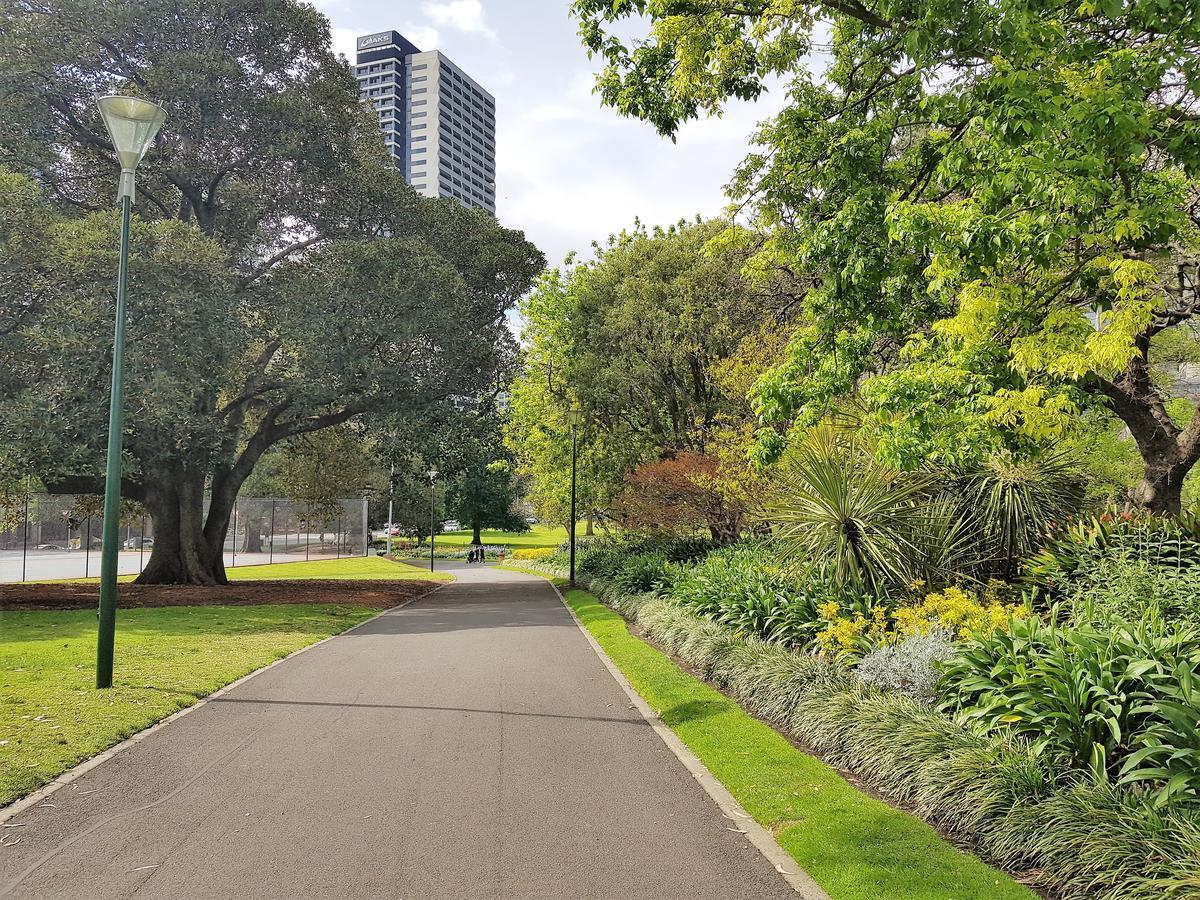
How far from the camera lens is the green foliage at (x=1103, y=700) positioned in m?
4.50

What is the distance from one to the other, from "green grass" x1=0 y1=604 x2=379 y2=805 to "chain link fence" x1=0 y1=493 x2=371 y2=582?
1129cm

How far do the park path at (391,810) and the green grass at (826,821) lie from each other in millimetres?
314

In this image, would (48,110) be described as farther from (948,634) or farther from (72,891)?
(948,634)

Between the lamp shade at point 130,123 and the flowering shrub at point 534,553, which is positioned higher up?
the lamp shade at point 130,123

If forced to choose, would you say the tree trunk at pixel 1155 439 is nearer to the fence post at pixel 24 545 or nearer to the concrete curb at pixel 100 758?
the concrete curb at pixel 100 758

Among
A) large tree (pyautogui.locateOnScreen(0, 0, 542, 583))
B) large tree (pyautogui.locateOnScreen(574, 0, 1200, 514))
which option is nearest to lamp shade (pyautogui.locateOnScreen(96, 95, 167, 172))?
large tree (pyautogui.locateOnScreen(574, 0, 1200, 514))

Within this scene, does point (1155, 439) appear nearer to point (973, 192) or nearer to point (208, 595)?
point (973, 192)

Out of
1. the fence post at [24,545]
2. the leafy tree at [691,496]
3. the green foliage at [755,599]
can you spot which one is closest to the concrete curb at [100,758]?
the green foliage at [755,599]

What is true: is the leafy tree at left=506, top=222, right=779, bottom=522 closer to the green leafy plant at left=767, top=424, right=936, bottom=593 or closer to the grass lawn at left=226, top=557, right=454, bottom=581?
the green leafy plant at left=767, top=424, right=936, bottom=593

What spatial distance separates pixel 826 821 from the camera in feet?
16.4

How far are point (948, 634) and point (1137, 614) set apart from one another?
153 cm

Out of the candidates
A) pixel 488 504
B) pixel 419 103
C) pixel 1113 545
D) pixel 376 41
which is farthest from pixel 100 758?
pixel 376 41

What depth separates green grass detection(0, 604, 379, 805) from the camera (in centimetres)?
643

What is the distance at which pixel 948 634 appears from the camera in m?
7.54
